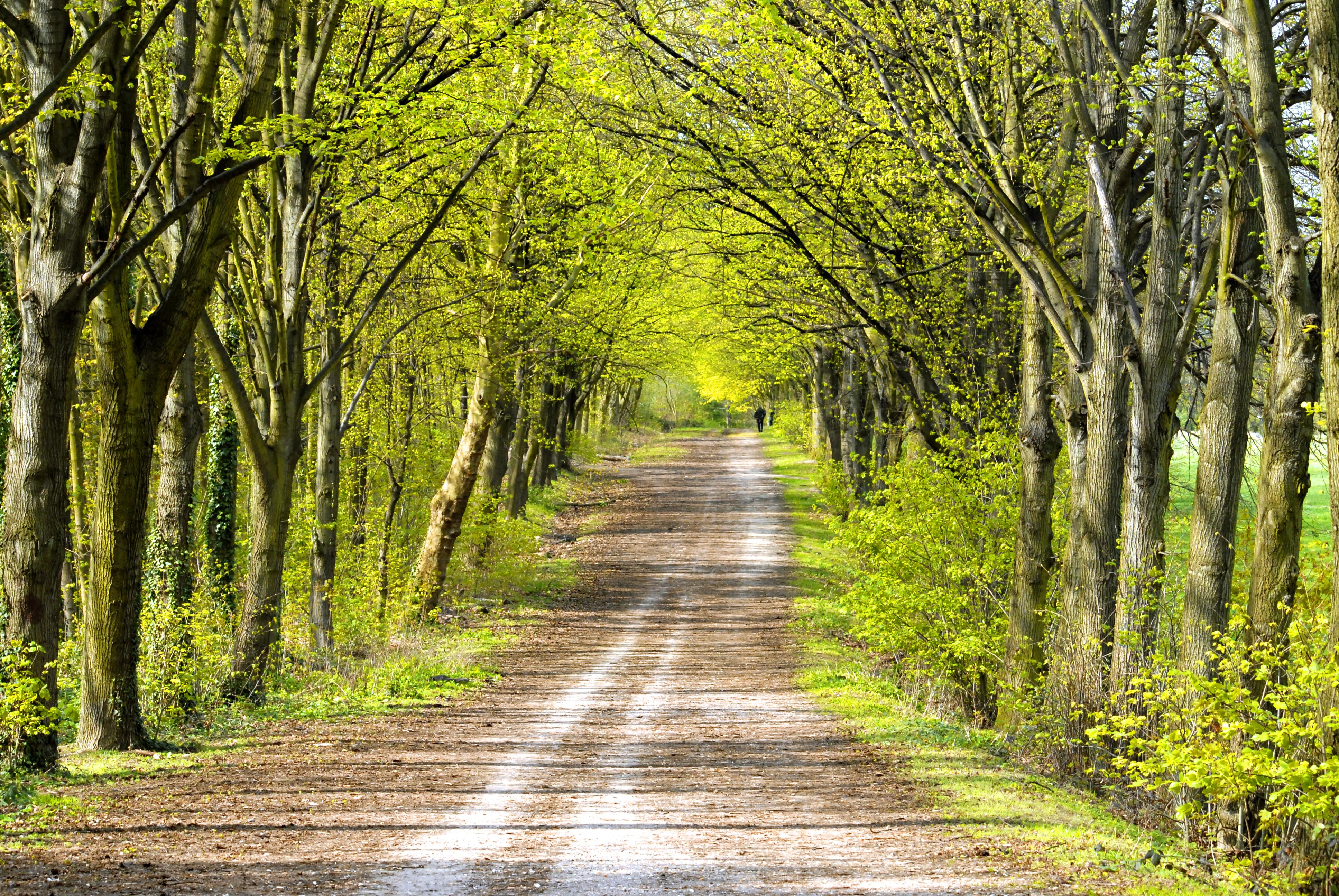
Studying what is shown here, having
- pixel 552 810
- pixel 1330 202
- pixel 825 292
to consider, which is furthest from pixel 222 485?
pixel 1330 202

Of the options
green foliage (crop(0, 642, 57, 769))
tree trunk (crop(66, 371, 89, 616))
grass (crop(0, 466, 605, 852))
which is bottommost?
grass (crop(0, 466, 605, 852))

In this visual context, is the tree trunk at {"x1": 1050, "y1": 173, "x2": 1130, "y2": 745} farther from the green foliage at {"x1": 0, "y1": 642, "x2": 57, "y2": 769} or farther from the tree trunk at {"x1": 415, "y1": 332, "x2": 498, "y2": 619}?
the tree trunk at {"x1": 415, "y1": 332, "x2": 498, "y2": 619}

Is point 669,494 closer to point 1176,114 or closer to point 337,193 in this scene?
point 337,193

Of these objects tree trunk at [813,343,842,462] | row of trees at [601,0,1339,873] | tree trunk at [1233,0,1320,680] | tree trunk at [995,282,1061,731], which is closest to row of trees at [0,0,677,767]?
row of trees at [601,0,1339,873]

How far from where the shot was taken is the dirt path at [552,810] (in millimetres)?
6238

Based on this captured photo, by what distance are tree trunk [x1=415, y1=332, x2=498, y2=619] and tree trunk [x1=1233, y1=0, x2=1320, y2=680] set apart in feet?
44.1

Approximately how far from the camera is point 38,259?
319 inches

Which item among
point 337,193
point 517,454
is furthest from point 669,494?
point 337,193

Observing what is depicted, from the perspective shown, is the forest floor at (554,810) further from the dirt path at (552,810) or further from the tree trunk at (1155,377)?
the tree trunk at (1155,377)

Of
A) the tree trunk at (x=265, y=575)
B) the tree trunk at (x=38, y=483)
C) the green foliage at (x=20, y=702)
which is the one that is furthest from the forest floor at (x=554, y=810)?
the tree trunk at (x=265, y=575)

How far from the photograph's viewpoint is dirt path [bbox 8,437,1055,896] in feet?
20.5

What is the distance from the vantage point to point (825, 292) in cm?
1817

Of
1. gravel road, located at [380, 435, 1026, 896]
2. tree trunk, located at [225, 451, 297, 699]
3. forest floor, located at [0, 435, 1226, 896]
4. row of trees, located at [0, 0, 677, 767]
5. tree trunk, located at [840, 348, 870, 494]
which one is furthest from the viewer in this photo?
tree trunk, located at [840, 348, 870, 494]

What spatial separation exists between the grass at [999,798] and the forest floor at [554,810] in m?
0.14
